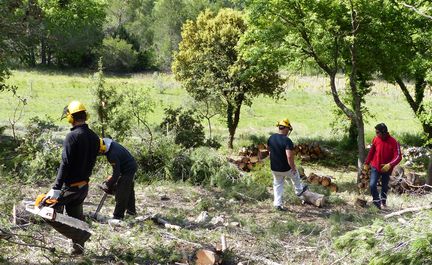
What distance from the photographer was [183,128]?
1471 cm

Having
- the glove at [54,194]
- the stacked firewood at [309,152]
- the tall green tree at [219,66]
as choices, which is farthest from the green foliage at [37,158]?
the stacked firewood at [309,152]

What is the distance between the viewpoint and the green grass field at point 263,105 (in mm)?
24641

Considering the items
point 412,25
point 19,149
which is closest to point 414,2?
point 412,25

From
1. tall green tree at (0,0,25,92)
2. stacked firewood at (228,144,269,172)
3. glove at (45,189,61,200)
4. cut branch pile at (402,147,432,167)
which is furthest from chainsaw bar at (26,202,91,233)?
stacked firewood at (228,144,269,172)

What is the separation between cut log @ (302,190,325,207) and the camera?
9792 mm

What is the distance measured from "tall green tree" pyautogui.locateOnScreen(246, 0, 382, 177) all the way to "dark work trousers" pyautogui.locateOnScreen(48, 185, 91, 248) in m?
8.64

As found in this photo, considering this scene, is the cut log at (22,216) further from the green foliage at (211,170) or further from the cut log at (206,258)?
the green foliage at (211,170)

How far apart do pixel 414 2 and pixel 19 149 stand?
10.3m

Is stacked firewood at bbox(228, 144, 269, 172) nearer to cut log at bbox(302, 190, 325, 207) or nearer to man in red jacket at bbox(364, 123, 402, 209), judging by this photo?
cut log at bbox(302, 190, 325, 207)

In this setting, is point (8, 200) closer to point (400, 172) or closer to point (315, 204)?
point (315, 204)

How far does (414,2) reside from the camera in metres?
12.6

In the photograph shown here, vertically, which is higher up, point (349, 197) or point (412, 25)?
point (412, 25)

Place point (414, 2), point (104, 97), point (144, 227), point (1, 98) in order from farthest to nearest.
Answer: point (1, 98) → point (104, 97) → point (414, 2) → point (144, 227)

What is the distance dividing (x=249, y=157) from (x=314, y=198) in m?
6.42
